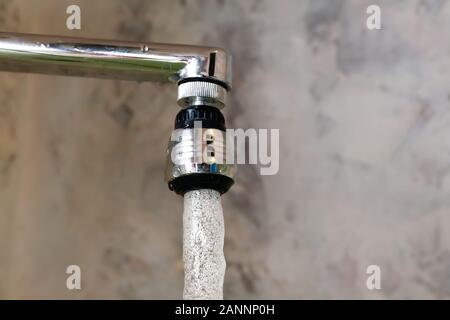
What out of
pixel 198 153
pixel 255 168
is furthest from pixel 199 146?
pixel 255 168

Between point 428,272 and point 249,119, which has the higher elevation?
point 249,119

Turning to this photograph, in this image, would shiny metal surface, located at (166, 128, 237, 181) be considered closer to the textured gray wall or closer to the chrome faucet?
the chrome faucet

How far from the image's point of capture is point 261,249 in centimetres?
62

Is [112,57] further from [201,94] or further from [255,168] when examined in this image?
[255,168]

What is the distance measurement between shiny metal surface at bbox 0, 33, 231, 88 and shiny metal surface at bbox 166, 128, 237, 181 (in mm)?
53

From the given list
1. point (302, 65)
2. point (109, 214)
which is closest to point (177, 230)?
point (109, 214)

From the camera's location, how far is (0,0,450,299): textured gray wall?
61 cm

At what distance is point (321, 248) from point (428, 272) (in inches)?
3.8

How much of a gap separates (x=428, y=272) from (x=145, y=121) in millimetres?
297

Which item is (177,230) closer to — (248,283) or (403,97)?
(248,283)

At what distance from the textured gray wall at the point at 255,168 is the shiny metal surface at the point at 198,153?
0.50 feet

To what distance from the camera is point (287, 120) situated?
640 mm
